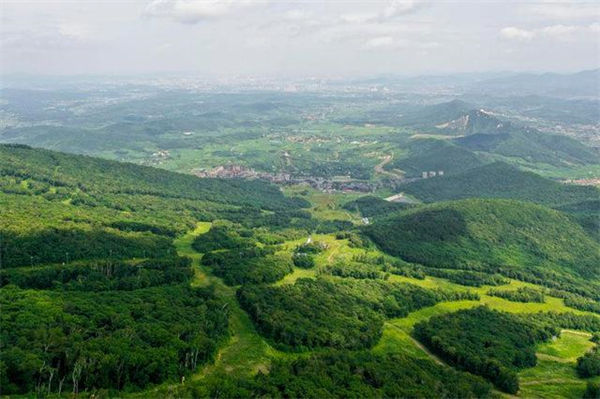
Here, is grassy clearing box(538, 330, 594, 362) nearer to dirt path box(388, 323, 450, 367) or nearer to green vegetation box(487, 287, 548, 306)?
green vegetation box(487, 287, 548, 306)

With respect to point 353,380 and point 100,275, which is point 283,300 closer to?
point 353,380

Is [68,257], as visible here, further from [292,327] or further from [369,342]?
[369,342]

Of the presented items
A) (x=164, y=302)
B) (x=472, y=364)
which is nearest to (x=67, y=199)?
(x=164, y=302)

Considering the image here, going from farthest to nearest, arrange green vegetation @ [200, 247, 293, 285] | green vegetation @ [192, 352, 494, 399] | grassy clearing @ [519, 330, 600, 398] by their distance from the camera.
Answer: green vegetation @ [200, 247, 293, 285] < grassy clearing @ [519, 330, 600, 398] < green vegetation @ [192, 352, 494, 399]

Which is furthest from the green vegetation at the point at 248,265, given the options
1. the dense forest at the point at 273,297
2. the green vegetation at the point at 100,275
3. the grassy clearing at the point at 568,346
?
the grassy clearing at the point at 568,346

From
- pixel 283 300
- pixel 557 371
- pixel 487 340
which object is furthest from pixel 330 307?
pixel 557 371

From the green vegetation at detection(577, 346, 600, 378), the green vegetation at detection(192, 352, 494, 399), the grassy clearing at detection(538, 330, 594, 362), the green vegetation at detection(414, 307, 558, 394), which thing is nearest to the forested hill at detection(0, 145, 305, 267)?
the green vegetation at detection(192, 352, 494, 399)
